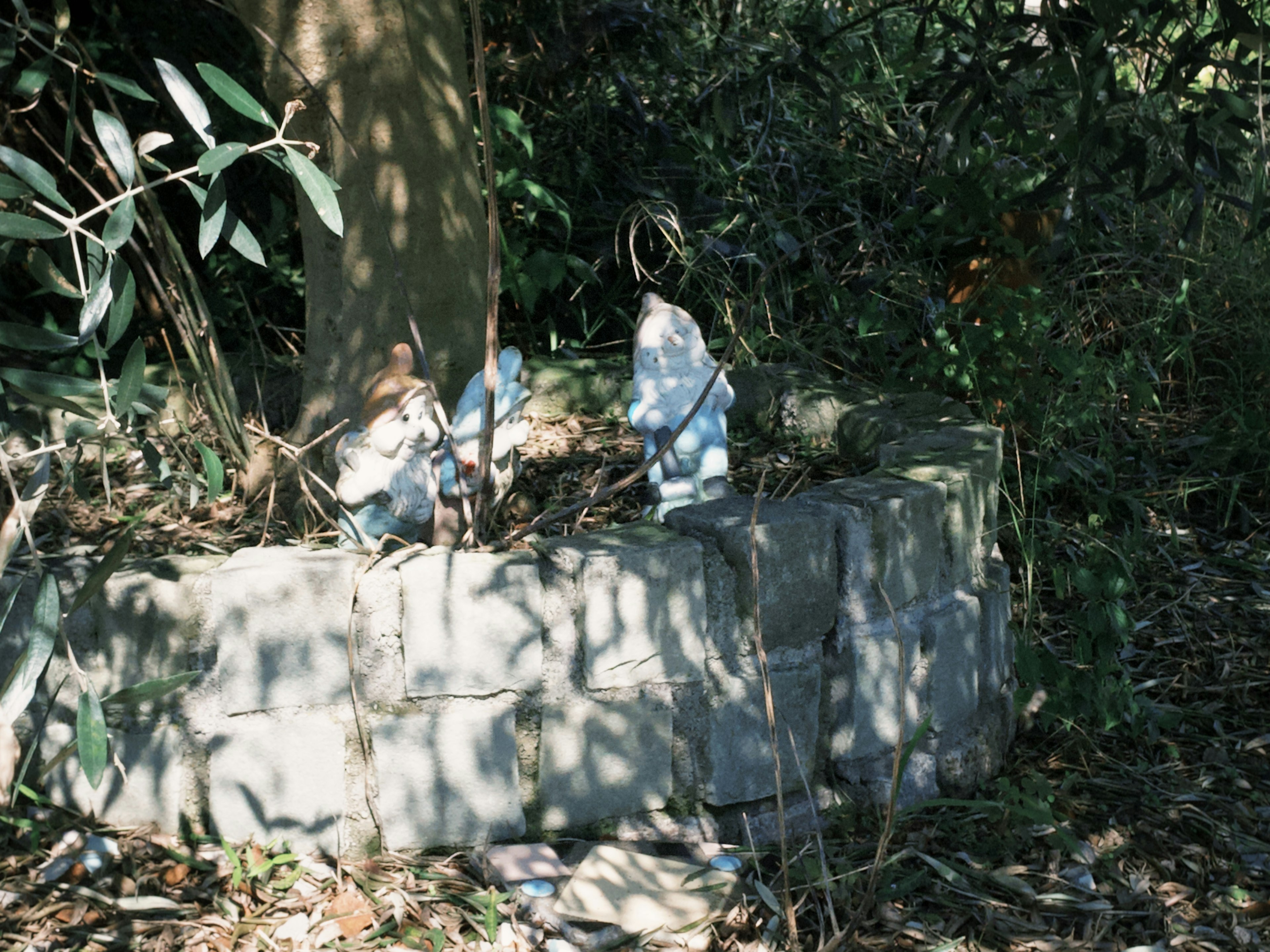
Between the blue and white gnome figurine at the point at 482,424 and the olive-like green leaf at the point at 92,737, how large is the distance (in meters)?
0.98

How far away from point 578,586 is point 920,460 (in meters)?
0.96

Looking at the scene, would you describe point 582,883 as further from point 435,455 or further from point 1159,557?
point 1159,557

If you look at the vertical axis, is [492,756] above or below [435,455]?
below

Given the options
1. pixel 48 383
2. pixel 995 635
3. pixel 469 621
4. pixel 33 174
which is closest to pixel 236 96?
pixel 33 174

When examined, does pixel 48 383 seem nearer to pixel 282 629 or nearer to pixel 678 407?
pixel 282 629

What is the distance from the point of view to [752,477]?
126 inches

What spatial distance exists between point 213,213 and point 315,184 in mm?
139

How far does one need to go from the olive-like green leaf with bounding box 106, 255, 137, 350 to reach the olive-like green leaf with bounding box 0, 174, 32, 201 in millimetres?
147

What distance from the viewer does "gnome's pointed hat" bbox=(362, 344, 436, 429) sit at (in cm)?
245

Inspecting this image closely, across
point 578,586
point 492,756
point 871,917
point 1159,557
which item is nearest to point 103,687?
point 492,756

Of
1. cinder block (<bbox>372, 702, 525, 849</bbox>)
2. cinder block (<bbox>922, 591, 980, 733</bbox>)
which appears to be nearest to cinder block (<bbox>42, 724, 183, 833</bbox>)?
cinder block (<bbox>372, 702, 525, 849</bbox>)

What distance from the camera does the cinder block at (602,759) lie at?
225cm

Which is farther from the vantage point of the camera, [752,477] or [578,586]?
[752,477]

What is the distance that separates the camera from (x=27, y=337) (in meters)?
1.79
